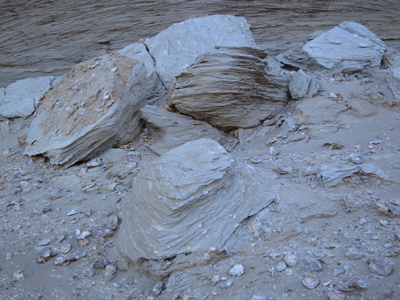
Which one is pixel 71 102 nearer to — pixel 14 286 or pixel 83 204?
pixel 83 204

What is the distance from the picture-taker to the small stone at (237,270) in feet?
7.39

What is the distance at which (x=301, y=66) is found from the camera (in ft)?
17.3

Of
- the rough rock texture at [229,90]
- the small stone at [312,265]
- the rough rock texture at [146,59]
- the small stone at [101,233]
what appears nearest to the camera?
the small stone at [312,265]

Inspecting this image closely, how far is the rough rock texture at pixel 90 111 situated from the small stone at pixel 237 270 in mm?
2229

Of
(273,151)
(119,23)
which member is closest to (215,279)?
(273,151)

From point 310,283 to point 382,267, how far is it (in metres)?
0.48

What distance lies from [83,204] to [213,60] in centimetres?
228

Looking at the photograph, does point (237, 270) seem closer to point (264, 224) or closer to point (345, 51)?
point (264, 224)

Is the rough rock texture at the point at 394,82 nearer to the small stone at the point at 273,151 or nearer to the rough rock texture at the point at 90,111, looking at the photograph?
the small stone at the point at 273,151

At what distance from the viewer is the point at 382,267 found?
6.87 feet

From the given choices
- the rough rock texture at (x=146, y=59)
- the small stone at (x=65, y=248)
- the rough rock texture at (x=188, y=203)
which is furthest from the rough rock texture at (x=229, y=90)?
the small stone at (x=65, y=248)

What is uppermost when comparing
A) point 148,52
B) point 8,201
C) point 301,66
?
point 148,52

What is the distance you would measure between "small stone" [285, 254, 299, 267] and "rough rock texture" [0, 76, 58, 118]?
4382 millimetres

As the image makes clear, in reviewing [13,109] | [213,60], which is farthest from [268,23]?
[13,109]
